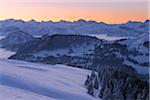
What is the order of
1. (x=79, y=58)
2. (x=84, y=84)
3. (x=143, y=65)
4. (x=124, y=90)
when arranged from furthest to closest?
(x=79, y=58) < (x=143, y=65) < (x=124, y=90) < (x=84, y=84)

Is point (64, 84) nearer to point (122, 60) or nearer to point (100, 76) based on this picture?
point (100, 76)

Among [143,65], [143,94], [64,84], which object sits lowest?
[143,65]

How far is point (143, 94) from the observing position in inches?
803

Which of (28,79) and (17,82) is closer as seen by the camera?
(17,82)

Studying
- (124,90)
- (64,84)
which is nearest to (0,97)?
(64,84)

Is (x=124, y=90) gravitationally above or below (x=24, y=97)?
below

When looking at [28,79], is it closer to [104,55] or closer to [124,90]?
[124,90]

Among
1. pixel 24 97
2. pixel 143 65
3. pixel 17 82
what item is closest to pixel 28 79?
pixel 17 82

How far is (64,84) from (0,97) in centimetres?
556

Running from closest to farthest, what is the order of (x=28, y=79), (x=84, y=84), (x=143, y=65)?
(x=28, y=79), (x=84, y=84), (x=143, y=65)

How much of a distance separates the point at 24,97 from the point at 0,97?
0.66m

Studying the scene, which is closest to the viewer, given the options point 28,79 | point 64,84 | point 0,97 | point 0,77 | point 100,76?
point 0,97

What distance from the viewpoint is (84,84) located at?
718 inches

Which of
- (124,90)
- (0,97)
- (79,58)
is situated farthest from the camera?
(79,58)
